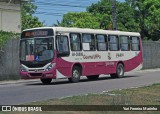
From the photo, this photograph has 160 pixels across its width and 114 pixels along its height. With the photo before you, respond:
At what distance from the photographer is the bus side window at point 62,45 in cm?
2217

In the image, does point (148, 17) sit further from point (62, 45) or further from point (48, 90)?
point (48, 90)

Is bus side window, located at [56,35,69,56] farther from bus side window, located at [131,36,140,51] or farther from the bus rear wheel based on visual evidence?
bus side window, located at [131,36,140,51]

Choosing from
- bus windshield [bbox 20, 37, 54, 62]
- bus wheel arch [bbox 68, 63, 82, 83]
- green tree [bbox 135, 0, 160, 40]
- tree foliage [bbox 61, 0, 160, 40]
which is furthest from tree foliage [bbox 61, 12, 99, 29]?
bus windshield [bbox 20, 37, 54, 62]

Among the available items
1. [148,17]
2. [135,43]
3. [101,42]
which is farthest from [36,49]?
[148,17]

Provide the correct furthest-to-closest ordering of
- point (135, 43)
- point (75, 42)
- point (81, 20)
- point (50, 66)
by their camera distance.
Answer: point (81, 20) < point (135, 43) < point (75, 42) < point (50, 66)

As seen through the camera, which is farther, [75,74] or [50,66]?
[75,74]

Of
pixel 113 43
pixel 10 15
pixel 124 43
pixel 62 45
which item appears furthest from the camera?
pixel 10 15

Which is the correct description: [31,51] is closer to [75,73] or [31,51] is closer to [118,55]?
[75,73]

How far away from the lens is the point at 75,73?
23344 mm

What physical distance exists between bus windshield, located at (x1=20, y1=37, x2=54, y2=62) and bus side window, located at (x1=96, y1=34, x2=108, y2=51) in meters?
3.90

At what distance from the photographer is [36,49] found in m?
22.5

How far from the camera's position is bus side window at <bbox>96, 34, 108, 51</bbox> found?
25.2 metres

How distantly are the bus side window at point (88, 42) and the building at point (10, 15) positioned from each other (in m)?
12.9

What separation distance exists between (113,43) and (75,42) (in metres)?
4.08
